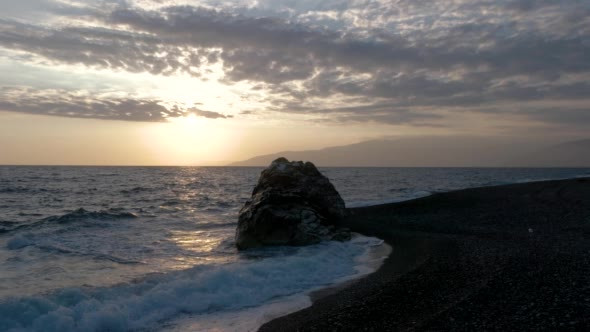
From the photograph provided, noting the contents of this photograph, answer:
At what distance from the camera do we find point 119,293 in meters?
10.8

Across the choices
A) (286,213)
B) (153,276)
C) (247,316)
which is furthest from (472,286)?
(286,213)

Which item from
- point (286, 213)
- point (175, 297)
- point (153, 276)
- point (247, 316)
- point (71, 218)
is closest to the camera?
point (247, 316)

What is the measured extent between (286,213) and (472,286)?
34.0 ft

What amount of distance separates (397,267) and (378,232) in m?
8.21

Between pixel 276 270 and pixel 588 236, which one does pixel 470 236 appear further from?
pixel 276 270

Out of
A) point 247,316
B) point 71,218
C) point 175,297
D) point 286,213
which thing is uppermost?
point 286,213

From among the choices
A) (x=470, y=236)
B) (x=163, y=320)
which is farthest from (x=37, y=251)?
(x=470, y=236)

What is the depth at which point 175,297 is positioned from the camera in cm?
1040

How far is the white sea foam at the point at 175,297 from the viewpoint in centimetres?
874

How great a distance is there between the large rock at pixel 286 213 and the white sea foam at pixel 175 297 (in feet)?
10.8

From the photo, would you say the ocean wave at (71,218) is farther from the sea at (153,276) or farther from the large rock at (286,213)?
the large rock at (286,213)

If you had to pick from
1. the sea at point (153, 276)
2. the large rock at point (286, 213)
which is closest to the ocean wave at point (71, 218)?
the sea at point (153, 276)

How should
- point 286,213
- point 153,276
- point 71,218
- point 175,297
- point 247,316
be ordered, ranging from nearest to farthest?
point 247,316 → point 175,297 → point 153,276 → point 286,213 → point 71,218

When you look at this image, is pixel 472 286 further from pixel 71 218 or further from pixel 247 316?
pixel 71 218
